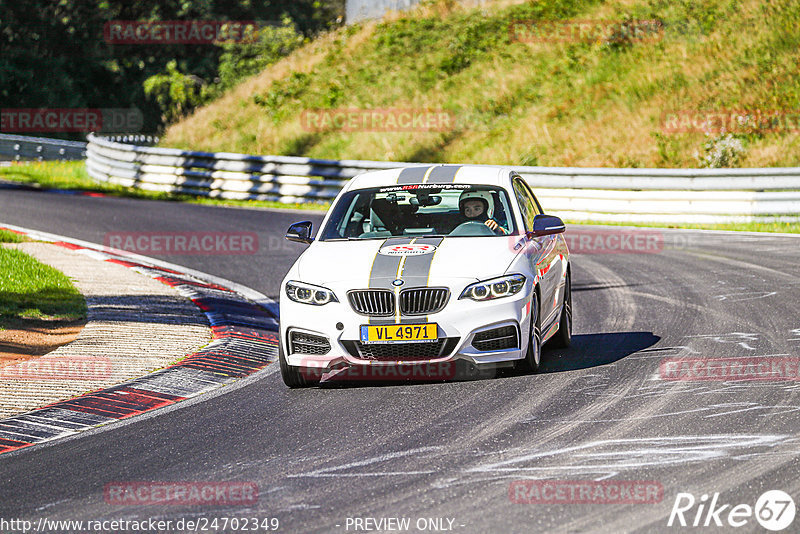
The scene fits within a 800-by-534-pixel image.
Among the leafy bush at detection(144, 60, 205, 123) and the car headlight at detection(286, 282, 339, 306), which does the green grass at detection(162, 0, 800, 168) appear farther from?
the car headlight at detection(286, 282, 339, 306)

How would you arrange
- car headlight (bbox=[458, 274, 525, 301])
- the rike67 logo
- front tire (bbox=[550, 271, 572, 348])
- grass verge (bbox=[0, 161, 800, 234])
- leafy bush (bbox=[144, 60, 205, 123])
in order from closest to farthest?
the rike67 logo < car headlight (bbox=[458, 274, 525, 301]) < front tire (bbox=[550, 271, 572, 348]) < grass verge (bbox=[0, 161, 800, 234]) < leafy bush (bbox=[144, 60, 205, 123])

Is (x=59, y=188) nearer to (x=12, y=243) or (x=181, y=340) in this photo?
(x=12, y=243)

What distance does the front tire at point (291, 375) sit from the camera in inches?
334

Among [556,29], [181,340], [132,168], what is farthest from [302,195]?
[181,340]

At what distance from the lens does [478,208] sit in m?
9.44

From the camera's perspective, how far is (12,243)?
675 inches

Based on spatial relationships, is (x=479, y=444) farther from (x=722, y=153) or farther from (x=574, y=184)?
(x=722, y=153)

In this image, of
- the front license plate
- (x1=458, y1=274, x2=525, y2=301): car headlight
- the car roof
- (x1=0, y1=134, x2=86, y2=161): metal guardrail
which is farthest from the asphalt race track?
(x1=0, y1=134, x2=86, y2=161): metal guardrail

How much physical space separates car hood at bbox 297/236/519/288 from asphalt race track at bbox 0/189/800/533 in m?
0.82

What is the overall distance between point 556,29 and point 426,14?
715 centimetres

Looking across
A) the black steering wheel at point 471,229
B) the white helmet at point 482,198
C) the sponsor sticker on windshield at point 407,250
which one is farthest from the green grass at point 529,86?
the sponsor sticker on windshield at point 407,250

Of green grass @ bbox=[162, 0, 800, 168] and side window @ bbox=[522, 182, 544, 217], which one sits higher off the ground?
green grass @ bbox=[162, 0, 800, 168]

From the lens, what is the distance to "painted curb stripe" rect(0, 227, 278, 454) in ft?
24.9

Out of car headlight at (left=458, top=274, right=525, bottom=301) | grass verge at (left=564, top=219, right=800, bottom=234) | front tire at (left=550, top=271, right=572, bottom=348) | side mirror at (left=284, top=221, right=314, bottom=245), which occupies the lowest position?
front tire at (left=550, top=271, right=572, bottom=348)
